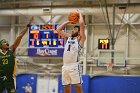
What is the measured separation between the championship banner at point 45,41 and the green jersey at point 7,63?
6.81 metres

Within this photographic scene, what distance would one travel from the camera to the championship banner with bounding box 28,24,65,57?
13.1m

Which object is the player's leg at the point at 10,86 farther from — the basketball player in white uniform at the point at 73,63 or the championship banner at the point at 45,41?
the championship banner at the point at 45,41

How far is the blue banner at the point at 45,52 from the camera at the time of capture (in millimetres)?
13172

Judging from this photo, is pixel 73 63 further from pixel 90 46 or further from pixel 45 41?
pixel 90 46

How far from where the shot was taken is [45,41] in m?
13.2

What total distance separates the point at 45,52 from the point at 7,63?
23.6 feet

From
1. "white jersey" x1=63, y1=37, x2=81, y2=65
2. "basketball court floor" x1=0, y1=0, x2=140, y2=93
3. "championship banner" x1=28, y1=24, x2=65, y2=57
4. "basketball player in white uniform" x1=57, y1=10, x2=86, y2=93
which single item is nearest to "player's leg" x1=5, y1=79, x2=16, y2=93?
"basketball player in white uniform" x1=57, y1=10, x2=86, y2=93

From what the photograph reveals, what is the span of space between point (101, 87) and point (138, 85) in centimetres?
148

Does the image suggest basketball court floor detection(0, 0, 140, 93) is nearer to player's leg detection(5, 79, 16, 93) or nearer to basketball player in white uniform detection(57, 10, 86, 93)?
player's leg detection(5, 79, 16, 93)

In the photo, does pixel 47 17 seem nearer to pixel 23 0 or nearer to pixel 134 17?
pixel 23 0

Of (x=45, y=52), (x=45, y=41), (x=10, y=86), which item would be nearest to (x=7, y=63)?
(x=10, y=86)

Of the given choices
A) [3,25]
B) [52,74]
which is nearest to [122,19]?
[52,74]

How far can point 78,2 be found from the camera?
1393 cm

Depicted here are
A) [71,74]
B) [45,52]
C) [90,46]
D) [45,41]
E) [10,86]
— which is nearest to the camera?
[71,74]
